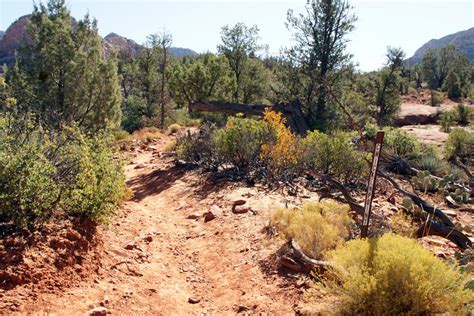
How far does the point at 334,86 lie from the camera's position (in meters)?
15.7

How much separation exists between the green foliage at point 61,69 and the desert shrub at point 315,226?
769cm

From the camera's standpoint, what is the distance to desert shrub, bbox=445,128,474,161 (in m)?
13.3

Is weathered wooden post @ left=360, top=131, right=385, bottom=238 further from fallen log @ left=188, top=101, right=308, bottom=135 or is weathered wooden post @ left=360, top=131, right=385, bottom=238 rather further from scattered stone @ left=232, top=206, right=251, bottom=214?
fallen log @ left=188, top=101, right=308, bottom=135

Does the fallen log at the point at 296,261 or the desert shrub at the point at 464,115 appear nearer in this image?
the fallen log at the point at 296,261

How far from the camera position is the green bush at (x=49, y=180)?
3.61 metres

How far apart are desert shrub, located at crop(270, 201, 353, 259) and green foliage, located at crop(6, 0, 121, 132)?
7692mm

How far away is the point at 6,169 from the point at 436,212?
5.05 meters

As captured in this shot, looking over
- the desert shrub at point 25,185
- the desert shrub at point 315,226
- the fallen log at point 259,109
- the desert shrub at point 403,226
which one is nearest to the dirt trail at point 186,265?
the desert shrub at point 315,226

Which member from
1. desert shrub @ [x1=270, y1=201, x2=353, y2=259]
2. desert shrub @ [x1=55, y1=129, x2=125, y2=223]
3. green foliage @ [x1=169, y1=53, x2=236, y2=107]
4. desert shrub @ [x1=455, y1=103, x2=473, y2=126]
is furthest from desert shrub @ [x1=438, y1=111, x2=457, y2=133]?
desert shrub @ [x1=55, y1=129, x2=125, y2=223]

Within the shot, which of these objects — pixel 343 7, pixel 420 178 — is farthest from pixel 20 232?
pixel 343 7

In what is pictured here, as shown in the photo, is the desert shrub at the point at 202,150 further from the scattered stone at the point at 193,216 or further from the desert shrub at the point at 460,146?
the desert shrub at the point at 460,146

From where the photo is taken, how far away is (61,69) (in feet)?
36.1

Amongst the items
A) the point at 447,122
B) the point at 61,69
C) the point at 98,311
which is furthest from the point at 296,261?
the point at 447,122

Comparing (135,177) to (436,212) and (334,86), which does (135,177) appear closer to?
(436,212)
